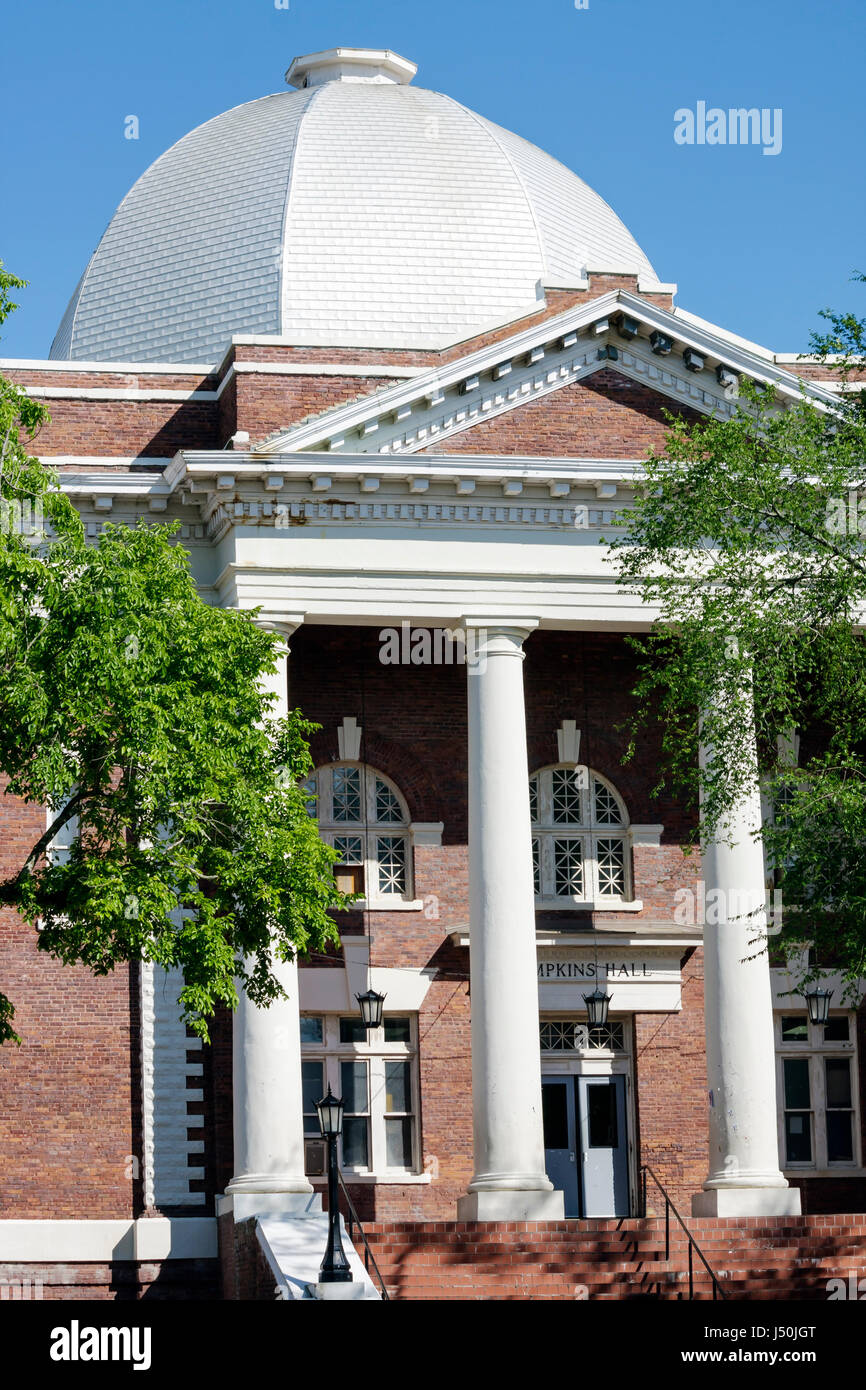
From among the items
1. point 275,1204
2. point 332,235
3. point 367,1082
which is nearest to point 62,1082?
point 275,1204

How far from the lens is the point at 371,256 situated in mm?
37812

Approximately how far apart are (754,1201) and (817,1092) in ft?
14.8

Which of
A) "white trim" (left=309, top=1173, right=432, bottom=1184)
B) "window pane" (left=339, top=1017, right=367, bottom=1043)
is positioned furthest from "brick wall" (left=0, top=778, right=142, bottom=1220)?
"window pane" (left=339, top=1017, right=367, bottom=1043)

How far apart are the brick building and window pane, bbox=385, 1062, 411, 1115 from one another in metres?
0.07

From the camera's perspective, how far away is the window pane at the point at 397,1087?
1233 inches

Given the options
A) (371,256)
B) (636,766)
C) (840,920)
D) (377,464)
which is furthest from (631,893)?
(371,256)

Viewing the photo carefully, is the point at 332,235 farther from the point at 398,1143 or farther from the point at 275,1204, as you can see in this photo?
the point at 275,1204

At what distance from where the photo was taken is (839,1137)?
3272cm

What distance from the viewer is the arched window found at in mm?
32500

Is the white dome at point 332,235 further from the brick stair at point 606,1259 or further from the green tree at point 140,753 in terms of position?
the brick stair at point 606,1259

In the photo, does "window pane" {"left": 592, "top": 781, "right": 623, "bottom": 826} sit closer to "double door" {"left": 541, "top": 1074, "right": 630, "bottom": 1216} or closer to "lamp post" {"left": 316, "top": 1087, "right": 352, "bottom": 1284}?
"double door" {"left": 541, "top": 1074, "right": 630, "bottom": 1216}

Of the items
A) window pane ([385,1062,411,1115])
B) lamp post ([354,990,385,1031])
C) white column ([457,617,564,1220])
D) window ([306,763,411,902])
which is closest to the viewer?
white column ([457,617,564,1220])

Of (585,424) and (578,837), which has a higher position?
(585,424)
